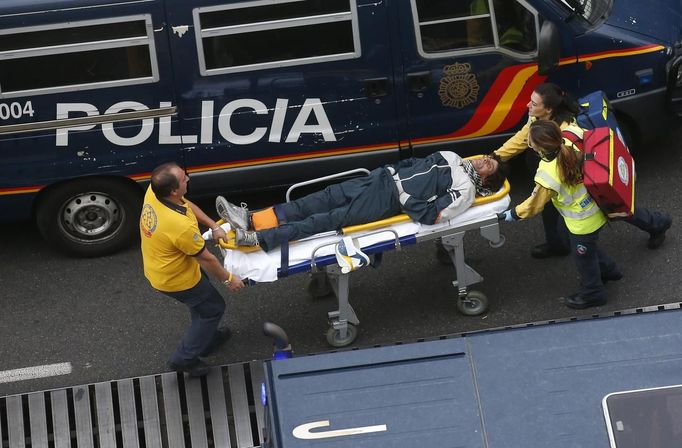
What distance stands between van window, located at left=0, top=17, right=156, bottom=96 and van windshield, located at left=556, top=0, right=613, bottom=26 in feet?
10.8

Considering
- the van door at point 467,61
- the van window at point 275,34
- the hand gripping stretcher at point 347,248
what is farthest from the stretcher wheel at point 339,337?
the van window at point 275,34

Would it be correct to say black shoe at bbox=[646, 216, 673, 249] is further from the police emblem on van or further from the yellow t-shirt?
the yellow t-shirt

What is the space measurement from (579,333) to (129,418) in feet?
10.5

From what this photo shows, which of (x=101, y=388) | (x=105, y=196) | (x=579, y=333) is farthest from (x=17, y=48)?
(x=579, y=333)

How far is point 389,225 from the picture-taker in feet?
24.2

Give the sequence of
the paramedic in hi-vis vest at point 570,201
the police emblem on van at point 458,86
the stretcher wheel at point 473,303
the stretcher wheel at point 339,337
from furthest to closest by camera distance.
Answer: the police emblem on van at point 458,86 < the stretcher wheel at point 473,303 < the stretcher wheel at point 339,337 < the paramedic in hi-vis vest at point 570,201

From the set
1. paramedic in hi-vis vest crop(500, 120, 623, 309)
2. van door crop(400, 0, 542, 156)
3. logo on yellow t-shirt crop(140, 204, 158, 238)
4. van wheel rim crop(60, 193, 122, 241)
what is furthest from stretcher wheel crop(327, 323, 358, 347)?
van wheel rim crop(60, 193, 122, 241)

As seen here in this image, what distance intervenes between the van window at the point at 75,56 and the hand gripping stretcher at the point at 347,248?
172 cm

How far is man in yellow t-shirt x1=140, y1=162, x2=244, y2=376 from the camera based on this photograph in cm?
680

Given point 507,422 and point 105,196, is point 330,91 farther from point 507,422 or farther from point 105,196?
point 507,422

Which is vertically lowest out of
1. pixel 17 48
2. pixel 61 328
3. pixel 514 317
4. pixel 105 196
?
pixel 514 317

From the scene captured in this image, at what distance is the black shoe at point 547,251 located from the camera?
8.38 m

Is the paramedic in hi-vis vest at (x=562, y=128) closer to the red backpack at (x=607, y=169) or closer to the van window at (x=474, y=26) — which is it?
the red backpack at (x=607, y=169)

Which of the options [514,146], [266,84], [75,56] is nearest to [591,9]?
[514,146]
